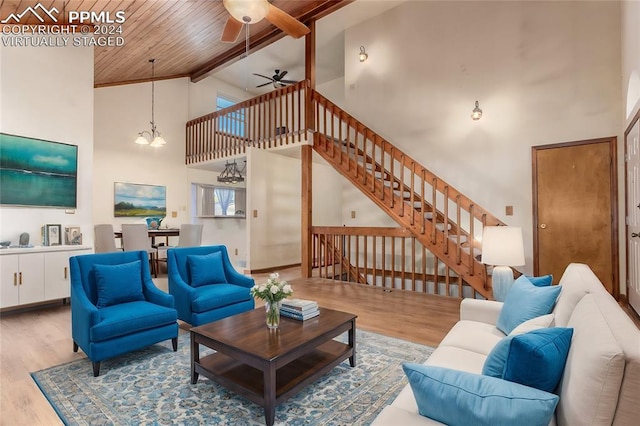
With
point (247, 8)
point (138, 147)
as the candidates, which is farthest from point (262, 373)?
point (138, 147)

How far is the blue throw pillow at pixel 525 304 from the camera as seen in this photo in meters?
1.85

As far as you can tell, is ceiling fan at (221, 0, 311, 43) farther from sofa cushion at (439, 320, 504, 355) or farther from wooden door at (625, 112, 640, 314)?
wooden door at (625, 112, 640, 314)

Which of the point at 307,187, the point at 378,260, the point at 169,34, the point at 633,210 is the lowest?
the point at 378,260

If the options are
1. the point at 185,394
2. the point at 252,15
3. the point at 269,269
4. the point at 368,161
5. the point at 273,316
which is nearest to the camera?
the point at 185,394

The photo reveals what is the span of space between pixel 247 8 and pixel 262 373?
9.67ft

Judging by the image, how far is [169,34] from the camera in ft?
17.9

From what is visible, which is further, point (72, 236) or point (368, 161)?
point (368, 161)

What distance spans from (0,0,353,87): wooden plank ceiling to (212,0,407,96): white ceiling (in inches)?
20.5

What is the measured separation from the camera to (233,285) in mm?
3648

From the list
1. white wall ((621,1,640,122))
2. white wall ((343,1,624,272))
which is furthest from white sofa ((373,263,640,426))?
white wall ((343,1,624,272))

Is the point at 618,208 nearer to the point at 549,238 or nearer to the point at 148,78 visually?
the point at 549,238

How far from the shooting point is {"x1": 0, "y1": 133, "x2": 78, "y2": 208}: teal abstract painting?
397cm

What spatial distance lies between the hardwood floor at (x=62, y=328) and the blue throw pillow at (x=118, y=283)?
1.78 feet

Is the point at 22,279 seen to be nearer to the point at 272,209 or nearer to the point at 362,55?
the point at 272,209
